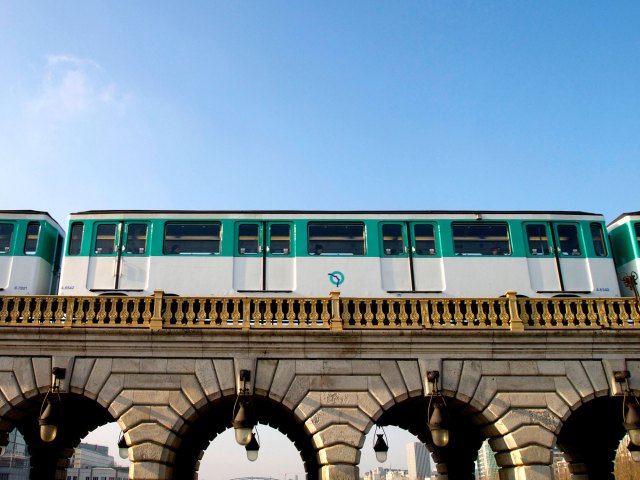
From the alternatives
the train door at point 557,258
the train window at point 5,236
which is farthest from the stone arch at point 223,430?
the train door at point 557,258

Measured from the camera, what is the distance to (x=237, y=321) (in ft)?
45.1

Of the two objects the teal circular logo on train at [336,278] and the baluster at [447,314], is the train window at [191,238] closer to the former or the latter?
the teal circular logo on train at [336,278]

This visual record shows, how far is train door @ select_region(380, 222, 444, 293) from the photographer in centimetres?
1712

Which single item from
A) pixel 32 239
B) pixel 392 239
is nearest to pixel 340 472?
pixel 392 239

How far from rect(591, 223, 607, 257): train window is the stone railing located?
144 inches

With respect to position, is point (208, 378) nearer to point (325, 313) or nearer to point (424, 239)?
point (325, 313)

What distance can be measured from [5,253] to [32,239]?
829 millimetres

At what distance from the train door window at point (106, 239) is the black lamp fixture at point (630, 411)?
45.1ft

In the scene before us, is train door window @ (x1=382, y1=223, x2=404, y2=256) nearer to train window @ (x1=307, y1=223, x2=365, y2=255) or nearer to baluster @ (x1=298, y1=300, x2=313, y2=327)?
train window @ (x1=307, y1=223, x2=365, y2=255)

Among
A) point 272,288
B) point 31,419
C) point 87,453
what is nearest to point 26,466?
point 87,453

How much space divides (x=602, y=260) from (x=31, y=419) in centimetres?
1752

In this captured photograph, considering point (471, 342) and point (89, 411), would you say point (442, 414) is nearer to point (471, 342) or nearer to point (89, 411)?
point (471, 342)

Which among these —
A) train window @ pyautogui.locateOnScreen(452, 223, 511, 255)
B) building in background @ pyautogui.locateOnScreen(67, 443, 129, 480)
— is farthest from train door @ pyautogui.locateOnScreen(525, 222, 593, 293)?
building in background @ pyautogui.locateOnScreen(67, 443, 129, 480)

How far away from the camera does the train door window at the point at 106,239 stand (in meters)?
17.2
